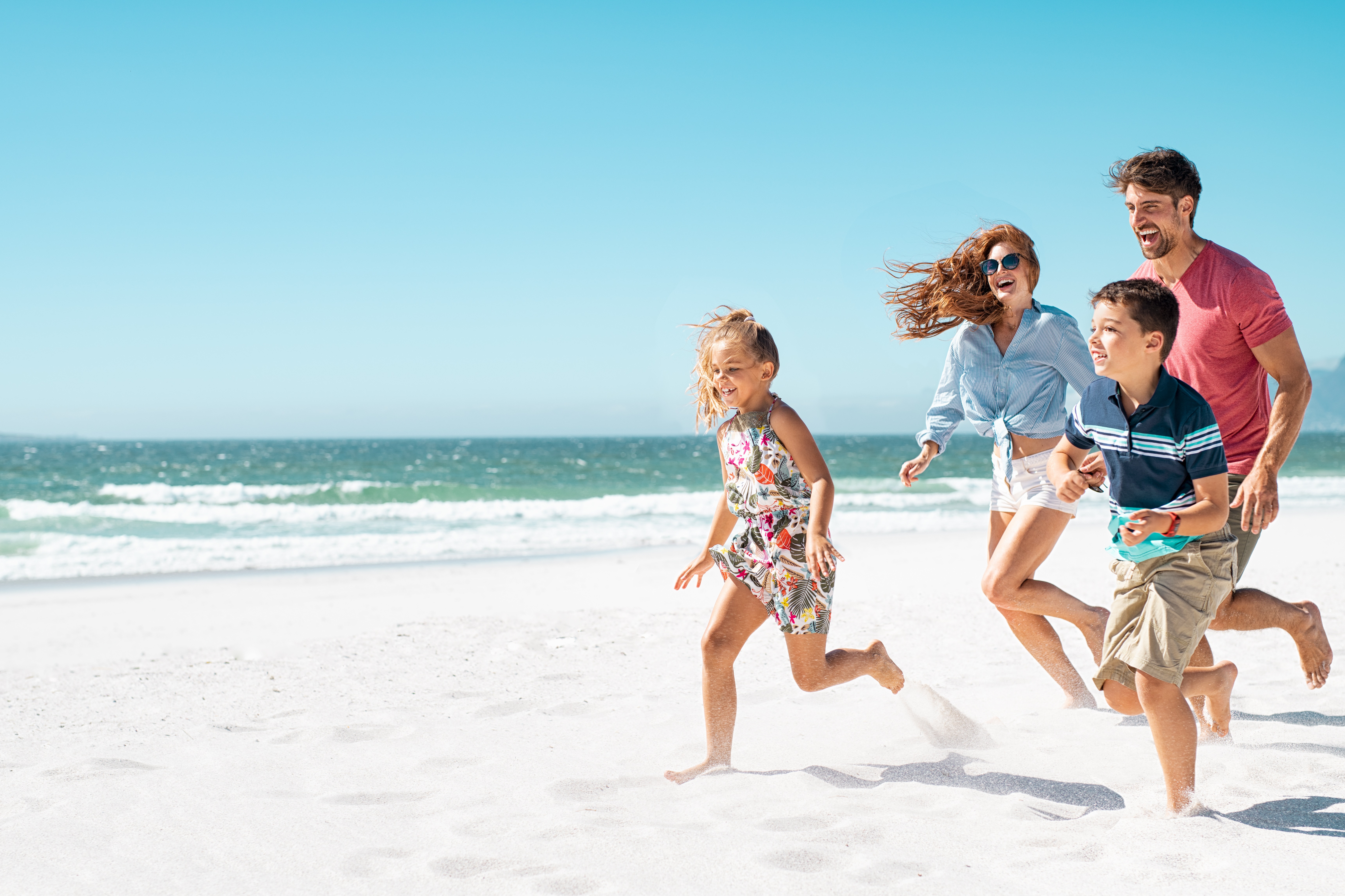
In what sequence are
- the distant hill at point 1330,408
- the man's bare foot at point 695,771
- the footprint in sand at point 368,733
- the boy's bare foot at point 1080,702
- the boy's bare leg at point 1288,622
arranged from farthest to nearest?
the distant hill at point 1330,408 < the boy's bare foot at point 1080,702 < the footprint in sand at point 368,733 < the man's bare foot at point 695,771 < the boy's bare leg at point 1288,622

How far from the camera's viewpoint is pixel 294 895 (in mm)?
2312

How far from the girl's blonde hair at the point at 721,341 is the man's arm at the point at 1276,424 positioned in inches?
58.9

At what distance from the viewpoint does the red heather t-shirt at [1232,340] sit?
2.89m

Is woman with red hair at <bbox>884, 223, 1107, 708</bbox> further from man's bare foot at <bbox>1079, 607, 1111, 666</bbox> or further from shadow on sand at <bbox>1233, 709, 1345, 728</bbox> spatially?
shadow on sand at <bbox>1233, 709, 1345, 728</bbox>

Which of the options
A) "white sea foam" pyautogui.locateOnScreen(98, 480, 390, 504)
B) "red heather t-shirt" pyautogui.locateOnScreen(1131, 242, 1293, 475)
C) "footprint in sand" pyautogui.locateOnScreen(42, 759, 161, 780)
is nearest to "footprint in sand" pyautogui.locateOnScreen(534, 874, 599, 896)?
"footprint in sand" pyautogui.locateOnScreen(42, 759, 161, 780)

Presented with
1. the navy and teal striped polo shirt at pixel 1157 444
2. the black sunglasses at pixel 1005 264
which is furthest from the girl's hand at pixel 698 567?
the black sunglasses at pixel 1005 264

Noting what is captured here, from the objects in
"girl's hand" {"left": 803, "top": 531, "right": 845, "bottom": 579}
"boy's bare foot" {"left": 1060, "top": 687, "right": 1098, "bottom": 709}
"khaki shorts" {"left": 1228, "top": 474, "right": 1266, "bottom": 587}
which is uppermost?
"khaki shorts" {"left": 1228, "top": 474, "right": 1266, "bottom": 587}

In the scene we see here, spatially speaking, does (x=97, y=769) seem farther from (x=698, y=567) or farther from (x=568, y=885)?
(x=698, y=567)

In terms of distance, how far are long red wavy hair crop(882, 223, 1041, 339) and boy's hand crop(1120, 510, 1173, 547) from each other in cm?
145

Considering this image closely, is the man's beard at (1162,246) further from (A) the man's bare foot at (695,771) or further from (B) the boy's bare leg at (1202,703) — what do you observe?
(A) the man's bare foot at (695,771)

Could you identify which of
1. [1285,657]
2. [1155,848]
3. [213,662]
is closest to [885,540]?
[1285,657]

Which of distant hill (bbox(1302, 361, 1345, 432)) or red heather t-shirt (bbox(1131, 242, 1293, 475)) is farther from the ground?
distant hill (bbox(1302, 361, 1345, 432))

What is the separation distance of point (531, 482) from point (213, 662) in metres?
26.3

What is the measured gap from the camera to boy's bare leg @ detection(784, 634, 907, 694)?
3.19 metres
